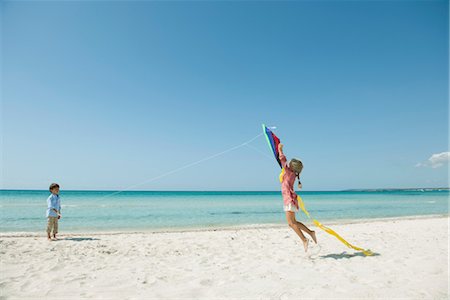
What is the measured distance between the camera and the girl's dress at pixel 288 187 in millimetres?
5059

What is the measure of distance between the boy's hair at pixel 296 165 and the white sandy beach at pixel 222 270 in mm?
1700

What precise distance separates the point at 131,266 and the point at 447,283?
4.82 metres

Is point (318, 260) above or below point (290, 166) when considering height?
below

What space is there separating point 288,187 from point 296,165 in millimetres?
456

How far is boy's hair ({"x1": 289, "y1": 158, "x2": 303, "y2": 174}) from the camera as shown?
507 centimetres

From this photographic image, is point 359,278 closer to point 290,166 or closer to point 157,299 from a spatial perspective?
point 290,166

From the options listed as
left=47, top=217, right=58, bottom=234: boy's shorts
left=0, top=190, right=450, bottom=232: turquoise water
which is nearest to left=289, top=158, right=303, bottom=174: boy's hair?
left=47, top=217, right=58, bottom=234: boy's shorts

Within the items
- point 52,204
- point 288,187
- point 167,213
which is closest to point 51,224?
point 52,204

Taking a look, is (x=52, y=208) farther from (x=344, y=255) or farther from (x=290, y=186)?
(x=344, y=255)

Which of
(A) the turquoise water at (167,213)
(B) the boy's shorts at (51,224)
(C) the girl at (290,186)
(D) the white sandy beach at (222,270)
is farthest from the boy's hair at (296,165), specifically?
(A) the turquoise water at (167,213)

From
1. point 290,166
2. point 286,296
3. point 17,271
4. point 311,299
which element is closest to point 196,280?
point 286,296

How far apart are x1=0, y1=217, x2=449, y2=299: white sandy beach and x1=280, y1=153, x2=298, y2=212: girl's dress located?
996 mm

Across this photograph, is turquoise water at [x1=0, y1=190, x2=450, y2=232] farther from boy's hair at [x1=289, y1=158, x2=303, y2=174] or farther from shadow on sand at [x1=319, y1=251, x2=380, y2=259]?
boy's hair at [x1=289, y1=158, x2=303, y2=174]

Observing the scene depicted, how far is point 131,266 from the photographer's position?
15.2 feet
